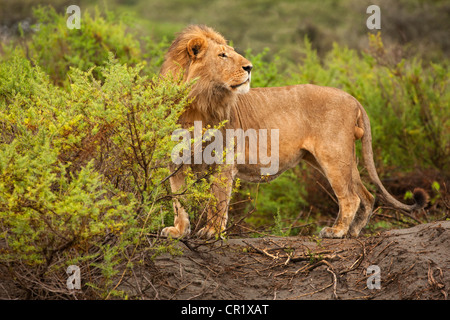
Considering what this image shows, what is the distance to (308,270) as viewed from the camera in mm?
4707

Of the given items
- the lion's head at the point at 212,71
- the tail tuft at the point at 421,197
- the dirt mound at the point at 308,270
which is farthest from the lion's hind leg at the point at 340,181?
the lion's head at the point at 212,71

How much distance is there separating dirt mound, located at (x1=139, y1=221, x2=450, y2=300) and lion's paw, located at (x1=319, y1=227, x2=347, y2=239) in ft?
1.95

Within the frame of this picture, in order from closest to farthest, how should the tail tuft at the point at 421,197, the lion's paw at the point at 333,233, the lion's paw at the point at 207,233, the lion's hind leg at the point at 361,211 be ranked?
1. the lion's paw at the point at 207,233
2. the tail tuft at the point at 421,197
3. the lion's paw at the point at 333,233
4. the lion's hind leg at the point at 361,211

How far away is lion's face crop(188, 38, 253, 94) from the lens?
520 cm

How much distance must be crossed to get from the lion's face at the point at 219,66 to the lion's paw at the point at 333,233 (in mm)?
1587

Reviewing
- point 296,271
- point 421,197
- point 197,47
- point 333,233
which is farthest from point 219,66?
point 421,197

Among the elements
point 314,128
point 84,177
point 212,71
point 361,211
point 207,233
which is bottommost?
point 361,211

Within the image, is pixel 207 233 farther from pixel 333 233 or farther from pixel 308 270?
pixel 333 233

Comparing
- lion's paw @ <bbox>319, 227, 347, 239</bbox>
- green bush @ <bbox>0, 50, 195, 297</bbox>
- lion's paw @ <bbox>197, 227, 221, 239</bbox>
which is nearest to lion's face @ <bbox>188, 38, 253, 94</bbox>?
green bush @ <bbox>0, 50, 195, 297</bbox>

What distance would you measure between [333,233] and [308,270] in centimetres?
125

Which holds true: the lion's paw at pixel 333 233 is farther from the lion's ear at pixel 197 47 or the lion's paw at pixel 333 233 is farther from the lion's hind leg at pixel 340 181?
the lion's ear at pixel 197 47

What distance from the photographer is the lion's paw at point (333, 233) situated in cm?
588

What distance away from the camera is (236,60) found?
5238 mm
